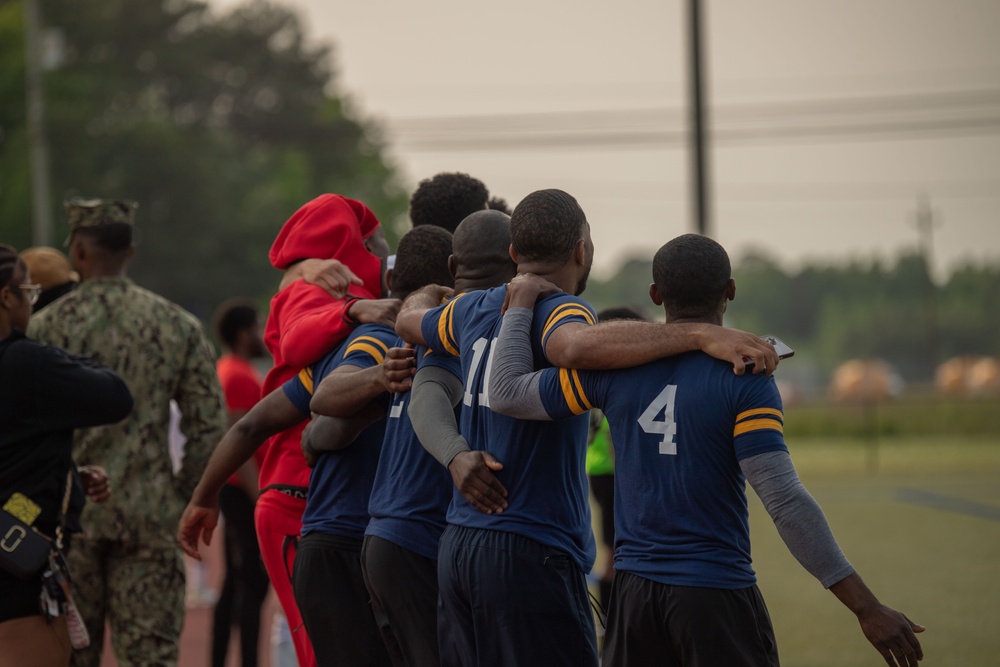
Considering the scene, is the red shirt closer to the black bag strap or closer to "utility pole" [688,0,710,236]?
the black bag strap

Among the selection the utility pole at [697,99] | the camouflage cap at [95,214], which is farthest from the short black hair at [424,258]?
the utility pole at [697,99]

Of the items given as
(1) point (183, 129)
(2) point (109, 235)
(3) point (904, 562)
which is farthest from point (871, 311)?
(2) point (109, 235)

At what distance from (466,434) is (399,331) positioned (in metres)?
0.44

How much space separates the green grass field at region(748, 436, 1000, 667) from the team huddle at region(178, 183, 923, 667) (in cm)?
462

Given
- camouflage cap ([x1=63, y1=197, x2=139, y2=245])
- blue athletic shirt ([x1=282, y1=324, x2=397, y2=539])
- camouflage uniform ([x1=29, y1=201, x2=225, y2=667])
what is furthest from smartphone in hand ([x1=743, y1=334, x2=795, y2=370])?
camouflage cap ([x1=63, y1=197, x2=139, y2=245])

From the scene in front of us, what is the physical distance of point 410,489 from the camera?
13.7 ft

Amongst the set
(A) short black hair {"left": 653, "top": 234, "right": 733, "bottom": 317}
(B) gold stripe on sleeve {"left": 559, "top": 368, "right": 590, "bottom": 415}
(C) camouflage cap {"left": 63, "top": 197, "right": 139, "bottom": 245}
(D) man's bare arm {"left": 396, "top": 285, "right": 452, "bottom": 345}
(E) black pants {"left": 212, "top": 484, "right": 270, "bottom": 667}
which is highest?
(C) camouflage cap {"left": 63, "top": 197, "right": 139, "bottom": 245}

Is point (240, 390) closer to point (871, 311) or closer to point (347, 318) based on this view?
point (347, 318)

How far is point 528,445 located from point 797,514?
84 cm

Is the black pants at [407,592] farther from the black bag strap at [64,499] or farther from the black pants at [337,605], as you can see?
the black bag strap at [64,499]

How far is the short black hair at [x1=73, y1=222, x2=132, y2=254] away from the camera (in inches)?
230

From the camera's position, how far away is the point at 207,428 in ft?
19.4

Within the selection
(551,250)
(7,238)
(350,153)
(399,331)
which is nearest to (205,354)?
(399,331)

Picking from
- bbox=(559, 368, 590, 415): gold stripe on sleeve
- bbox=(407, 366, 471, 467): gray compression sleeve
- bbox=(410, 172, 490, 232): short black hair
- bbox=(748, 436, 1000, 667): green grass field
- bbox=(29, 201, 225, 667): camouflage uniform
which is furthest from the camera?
bbox=(748, 436, 1000, 667): green grass field
